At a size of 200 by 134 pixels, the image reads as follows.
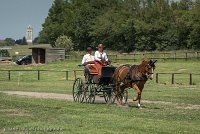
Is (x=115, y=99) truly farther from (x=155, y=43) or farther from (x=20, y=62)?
(x=155, y=43)

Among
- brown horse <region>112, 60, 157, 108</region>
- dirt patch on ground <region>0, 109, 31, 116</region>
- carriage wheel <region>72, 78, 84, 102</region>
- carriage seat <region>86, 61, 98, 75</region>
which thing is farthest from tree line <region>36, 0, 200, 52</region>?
dirt patch on ground <region>0, 109, 31, 116</region>

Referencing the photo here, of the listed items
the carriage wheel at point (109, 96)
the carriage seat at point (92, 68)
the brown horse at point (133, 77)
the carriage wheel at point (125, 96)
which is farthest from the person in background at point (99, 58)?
the carriage wheel at point (125, 96)

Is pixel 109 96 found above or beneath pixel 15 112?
above

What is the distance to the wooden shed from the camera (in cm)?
7406

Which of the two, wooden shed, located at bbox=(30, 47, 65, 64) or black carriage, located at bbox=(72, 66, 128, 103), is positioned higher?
wooden shed, located at bbox=(30, 47, 65, 64)

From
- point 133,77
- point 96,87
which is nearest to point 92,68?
point 96,87

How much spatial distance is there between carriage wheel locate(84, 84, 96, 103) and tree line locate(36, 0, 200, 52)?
6507cm

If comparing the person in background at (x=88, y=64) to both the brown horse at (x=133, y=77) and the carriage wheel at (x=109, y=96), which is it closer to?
the carriage wheel at (x=109, y=96)

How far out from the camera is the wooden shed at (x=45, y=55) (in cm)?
7406

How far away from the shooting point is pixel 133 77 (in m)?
19.0

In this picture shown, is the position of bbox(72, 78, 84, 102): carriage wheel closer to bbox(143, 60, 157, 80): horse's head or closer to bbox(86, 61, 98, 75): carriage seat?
bbox(86, 61, 98, 75): carriage seat

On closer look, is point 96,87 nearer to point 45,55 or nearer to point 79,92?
point 79,92

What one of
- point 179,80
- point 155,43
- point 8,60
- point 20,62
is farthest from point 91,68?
point 155,43

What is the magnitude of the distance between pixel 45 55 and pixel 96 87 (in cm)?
5374
